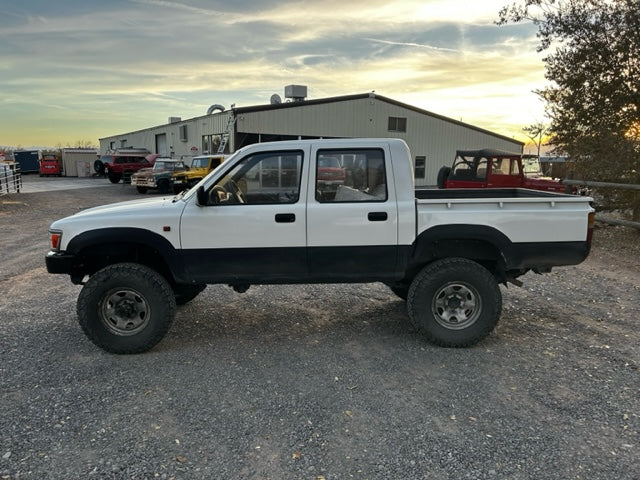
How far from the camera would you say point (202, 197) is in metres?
4.13

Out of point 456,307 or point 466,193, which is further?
point 466,193

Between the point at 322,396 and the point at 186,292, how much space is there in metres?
2.32

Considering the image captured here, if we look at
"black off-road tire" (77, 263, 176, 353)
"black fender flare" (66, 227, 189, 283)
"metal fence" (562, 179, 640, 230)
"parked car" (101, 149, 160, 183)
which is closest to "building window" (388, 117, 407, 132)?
"parked car" (101, 149, 160, 183)

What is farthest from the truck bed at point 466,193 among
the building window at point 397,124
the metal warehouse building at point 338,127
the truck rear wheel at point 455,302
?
the building window at point 397,124

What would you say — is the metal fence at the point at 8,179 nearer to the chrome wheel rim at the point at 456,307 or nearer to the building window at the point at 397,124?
the building window at the point at 397,124

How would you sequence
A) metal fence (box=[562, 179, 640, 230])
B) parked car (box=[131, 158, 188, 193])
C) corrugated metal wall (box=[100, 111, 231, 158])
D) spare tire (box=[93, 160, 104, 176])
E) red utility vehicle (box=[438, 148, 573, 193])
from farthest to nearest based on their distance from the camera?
spare tire (box=[93, 160, 104, 176]) < corrugated metal wall (box=[100, 111, 231, 158]) < parked car (box=[131, 158, 188, 193]) < red utility vehicle (box=[438, 148, 573, 193]) < metal fence (box=[562, 179, 640, 230])

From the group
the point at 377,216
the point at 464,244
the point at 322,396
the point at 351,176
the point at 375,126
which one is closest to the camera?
the point at 322,396

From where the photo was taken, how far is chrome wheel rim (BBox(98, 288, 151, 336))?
13.9 feet

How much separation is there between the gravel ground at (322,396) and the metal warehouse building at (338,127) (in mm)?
20669

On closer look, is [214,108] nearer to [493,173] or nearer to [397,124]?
[397,124]

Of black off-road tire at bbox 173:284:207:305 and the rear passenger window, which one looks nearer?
the rear passenger window

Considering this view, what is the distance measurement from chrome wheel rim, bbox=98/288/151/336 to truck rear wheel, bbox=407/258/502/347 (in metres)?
2.55

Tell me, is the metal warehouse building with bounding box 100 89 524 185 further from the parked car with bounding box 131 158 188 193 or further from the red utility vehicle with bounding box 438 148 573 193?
the red utility vehicle with bounding box 438 148 573 193

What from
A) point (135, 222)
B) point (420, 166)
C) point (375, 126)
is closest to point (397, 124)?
point (375, 126)
